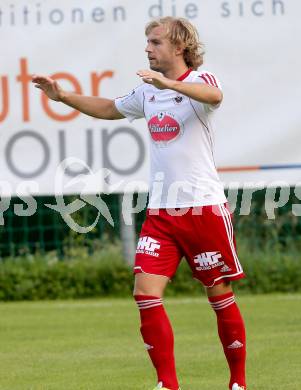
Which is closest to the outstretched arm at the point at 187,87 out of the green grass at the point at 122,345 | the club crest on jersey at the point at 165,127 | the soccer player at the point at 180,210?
the soccer player at the point at 180,210

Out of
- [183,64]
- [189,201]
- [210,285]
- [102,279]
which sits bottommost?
[102,279]

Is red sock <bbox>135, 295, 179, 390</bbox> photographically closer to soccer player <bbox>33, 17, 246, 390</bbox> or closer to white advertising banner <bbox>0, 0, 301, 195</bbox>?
soccer player <bbox>33, 17, 246, 390</bbox>

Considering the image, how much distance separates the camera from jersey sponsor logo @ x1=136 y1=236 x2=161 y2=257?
5297 millimetres

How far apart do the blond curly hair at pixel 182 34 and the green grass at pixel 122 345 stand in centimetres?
152

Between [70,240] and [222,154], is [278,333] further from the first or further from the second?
[70,240]

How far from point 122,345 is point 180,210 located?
6.74 ft

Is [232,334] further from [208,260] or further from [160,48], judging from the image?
[160,48]

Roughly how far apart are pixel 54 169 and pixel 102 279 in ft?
3.62

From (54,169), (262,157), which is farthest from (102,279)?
(262,157)

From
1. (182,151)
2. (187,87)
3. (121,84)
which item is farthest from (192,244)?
(121,84)

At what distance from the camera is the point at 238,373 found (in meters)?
5.43

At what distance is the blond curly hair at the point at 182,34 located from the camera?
5.41 meters

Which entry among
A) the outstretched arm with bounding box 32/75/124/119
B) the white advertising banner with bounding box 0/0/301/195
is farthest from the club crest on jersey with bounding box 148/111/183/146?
the white advertising banner with bounding box 0/0/301/195

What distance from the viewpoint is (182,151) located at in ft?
17.6
